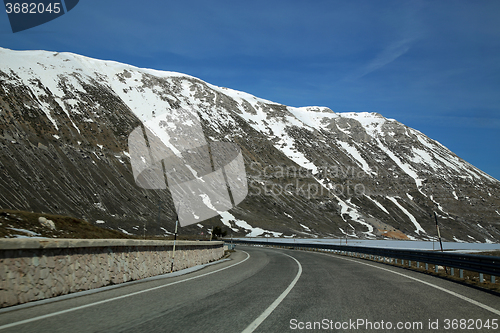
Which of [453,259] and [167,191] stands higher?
[167,191]

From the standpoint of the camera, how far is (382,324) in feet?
21.0

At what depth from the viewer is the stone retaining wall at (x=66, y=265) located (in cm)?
798

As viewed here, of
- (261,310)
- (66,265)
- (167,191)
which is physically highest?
(167,191)

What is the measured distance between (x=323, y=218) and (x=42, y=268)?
392 feet

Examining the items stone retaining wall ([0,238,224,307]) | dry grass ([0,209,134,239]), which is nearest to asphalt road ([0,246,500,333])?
stone retaining wall ([0,238,224,307])

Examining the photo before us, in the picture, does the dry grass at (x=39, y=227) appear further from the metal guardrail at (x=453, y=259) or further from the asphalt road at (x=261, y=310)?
the metal guardrail at (x=453, y=259)

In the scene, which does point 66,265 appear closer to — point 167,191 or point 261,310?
point 261,310

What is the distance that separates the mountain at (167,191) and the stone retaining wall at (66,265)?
61.5m

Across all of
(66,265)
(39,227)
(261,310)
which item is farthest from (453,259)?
(39,227)

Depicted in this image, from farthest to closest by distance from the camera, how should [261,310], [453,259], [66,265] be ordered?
[453,259]
[66,265]
[261,310]

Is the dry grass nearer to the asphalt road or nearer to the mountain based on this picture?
the asphalt road

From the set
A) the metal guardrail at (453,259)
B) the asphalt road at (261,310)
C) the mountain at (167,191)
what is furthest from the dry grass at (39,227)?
the mountain at (167,191)

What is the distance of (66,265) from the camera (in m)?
9.60

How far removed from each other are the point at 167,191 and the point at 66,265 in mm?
94037
